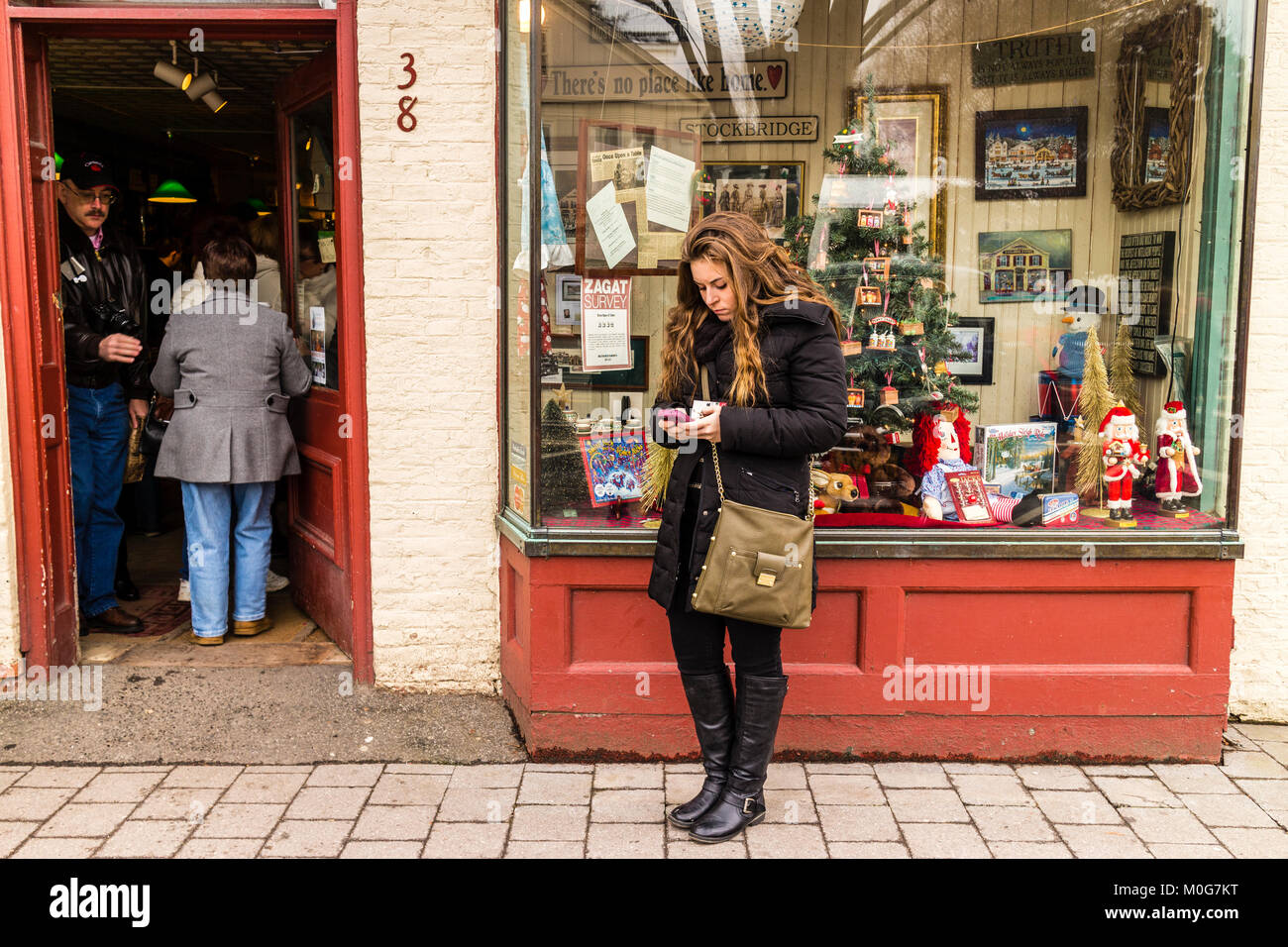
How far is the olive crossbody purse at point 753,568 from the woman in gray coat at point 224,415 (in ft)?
8.53

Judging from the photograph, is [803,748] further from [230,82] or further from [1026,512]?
[230,82]

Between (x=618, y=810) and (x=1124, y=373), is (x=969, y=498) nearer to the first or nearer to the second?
(x=1124, y=373)

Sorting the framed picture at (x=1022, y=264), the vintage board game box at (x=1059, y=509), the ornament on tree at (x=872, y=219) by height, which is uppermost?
the ornament on tree at (x=872, y=219)

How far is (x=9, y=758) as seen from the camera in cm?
404

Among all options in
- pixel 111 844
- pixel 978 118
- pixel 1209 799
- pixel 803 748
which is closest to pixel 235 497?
pixel 111 844

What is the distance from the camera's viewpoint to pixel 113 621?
16.9ft

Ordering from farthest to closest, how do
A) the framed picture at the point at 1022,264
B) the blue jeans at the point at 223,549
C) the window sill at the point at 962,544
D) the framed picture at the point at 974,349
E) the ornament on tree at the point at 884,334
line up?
the blue jeans at the point at 223,549 < the framed picture at the point at 1022,264 < the framed picture at the point at 974,349 < the ornament on tree at the point at 884,334 < the window sill at the point at 962,544

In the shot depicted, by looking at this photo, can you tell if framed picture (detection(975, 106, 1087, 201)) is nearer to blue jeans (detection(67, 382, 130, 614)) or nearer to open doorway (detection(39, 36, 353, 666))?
open doorway (detection(39, 36, 353, 666))

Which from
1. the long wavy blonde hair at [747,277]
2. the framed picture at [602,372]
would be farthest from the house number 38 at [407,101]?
the long wavy blonde hair at [747,277]

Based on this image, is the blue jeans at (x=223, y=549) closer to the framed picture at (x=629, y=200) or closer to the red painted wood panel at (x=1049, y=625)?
the framed picture at (x=629, y=200)

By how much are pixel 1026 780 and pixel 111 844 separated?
3.06 m

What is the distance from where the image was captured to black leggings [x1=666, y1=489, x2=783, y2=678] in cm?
337

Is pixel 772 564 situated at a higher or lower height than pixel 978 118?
lower

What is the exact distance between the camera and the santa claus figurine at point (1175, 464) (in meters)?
4.16
